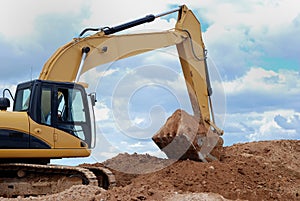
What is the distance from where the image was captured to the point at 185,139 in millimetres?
10320

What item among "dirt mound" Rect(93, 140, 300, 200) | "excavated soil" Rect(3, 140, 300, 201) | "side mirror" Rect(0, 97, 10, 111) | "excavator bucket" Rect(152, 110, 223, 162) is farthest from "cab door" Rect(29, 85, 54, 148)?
"excavator bucket" Rect(152, 110, 223, 162)

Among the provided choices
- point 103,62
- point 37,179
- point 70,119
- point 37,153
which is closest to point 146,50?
point 103,62

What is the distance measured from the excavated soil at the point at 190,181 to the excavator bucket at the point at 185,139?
32 centimetres

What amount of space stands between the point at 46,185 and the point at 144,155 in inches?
150

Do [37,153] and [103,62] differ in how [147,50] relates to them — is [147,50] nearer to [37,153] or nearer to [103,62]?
[103,62]

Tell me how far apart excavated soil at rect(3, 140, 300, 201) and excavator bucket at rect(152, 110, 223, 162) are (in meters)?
0.32

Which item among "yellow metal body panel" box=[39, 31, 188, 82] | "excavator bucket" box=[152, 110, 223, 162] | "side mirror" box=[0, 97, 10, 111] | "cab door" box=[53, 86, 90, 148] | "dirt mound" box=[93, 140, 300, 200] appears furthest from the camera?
"excavator bucket" box=[152, 110, 223, 162]

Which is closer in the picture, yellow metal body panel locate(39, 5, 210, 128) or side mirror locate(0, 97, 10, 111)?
side mirror locate(0, 97, 10, 111)

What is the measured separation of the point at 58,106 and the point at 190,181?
3.11m

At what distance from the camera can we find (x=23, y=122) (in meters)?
8.59

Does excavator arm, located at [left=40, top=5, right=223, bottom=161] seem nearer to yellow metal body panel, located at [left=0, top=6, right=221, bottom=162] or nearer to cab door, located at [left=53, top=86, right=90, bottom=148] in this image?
yellow metal body panel, located at [left=0, top=6, right=221, bottom=162]

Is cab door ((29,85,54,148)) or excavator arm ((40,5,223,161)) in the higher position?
excavator arm ((40,5,223,161))

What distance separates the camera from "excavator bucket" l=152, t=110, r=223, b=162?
1038 cm

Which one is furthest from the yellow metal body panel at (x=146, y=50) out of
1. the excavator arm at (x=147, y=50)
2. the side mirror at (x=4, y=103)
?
the side mirror at (x=4, y=103)
